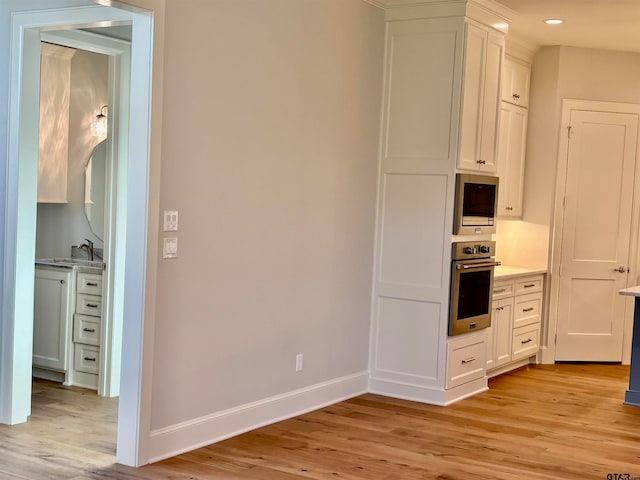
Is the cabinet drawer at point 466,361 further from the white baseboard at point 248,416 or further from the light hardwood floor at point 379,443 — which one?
the white baseboard at point 248,416

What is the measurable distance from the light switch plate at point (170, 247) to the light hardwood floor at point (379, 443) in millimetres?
1042

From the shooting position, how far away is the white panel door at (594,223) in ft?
24.0

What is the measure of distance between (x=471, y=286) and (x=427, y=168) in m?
0.90

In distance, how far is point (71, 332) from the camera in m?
5.69

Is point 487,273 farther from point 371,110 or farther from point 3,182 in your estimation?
point 3,182

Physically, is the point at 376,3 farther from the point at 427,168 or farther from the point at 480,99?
the point at 427,168

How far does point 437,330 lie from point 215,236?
1933 millimetres

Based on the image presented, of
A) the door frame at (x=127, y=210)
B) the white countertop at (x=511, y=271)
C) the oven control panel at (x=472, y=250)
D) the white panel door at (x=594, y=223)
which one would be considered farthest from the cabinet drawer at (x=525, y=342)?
the door frame at (x=127, y=210)

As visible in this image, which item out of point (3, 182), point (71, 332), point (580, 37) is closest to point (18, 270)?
point (3, 182)

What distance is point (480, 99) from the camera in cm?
575

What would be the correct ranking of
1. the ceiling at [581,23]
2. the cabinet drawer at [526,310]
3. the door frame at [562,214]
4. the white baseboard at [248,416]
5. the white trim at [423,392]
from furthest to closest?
the door frame at [562,214]
the cabinet drawer at [526,310]
the ceiling at [581,23]
the white trim at [423,392]
the white baseboard at [248,416]

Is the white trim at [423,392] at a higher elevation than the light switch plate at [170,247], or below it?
below

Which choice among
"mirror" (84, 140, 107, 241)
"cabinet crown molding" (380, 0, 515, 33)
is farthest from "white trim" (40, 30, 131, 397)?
"cabinet crown molding" (380, 0, 515, 33)

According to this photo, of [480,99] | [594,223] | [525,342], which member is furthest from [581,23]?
[525,342]
